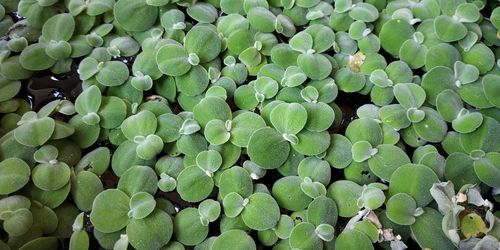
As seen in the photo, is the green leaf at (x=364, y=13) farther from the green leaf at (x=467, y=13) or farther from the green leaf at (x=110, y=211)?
the green leaf at (x=110, y=211)

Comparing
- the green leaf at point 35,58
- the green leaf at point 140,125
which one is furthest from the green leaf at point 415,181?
the green leaf at point 35,58

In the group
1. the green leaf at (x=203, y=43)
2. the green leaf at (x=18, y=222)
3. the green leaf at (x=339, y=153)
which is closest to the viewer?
the green leaf at (x=18, y=222)

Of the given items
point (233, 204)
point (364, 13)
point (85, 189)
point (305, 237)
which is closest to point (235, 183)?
point (233, 204)

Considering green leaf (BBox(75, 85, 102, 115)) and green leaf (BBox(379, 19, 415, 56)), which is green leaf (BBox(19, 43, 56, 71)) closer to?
green leaf (BBox(75, 85, 102, 115))

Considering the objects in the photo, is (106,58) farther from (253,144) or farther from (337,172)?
(337,172)

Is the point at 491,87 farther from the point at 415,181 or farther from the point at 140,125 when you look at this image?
the point at 140,125

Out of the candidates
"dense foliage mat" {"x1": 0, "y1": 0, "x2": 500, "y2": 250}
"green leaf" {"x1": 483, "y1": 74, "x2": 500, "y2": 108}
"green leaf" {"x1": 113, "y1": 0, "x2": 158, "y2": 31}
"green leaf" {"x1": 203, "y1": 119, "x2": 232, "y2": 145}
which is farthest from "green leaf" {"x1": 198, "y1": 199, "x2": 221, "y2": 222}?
"green leaf" {"x1": 483, "y1": 74, "x2": 500, "y2": 108}
